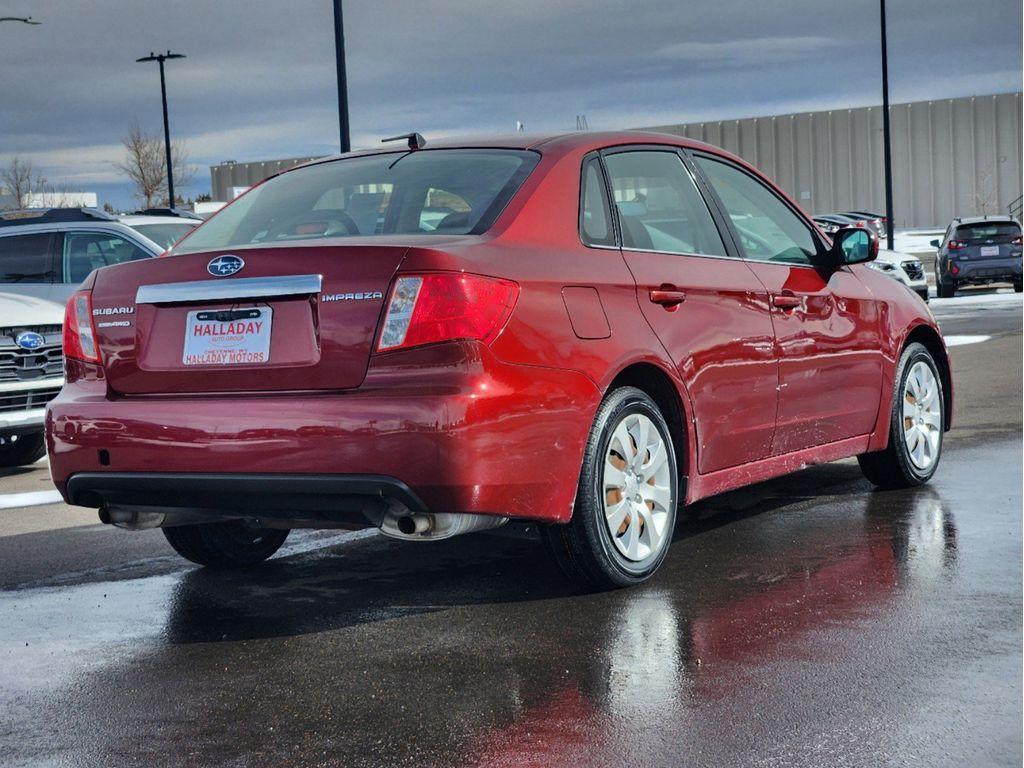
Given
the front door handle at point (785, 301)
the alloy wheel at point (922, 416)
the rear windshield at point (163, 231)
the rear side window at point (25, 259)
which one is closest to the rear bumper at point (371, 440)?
the front door handle at point (785, 301)

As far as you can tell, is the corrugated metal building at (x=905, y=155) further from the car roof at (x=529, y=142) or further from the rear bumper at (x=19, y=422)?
the car roof at (x=529, y=142)

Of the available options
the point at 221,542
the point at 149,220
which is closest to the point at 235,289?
the point at 221,542

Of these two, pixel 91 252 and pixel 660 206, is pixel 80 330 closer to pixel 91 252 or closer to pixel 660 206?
pixel 660 206

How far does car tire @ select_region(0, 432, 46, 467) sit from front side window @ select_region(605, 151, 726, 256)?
230 inches

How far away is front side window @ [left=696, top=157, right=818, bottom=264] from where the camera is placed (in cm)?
667

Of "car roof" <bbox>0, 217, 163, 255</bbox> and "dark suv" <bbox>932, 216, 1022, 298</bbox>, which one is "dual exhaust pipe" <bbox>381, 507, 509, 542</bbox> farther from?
"dark suv" <bbox>932, 216, 1022, 298</bbox>

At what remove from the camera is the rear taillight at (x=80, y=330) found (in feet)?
17.8

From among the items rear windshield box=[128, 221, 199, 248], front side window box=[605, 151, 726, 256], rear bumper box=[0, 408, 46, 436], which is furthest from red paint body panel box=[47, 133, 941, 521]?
rear windshield box=[128, 221, 199, 248]

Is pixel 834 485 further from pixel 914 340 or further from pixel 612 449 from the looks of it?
pixel 612 449

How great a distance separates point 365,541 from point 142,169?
222 ft

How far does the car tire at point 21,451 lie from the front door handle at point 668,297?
6.14 m

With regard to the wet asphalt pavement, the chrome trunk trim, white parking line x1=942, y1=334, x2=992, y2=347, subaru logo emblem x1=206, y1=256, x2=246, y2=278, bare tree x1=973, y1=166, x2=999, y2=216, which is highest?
bare tree x1=973, y1=166, x2=999, y2=216

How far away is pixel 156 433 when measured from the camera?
5.10 m

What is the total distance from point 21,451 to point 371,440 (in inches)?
262
